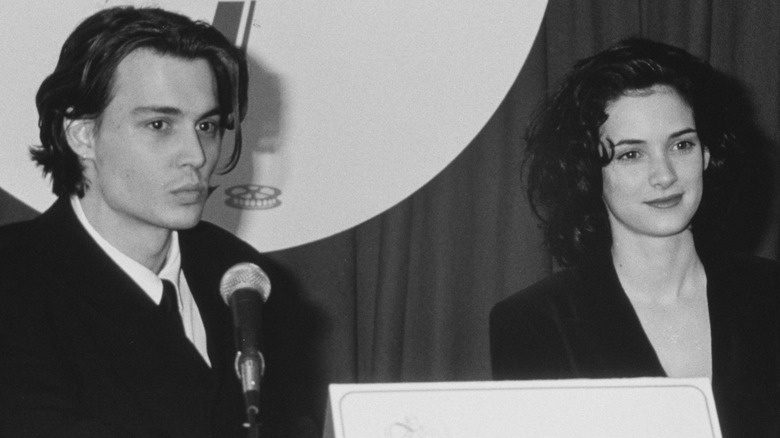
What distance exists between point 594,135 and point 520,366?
0.53 metres

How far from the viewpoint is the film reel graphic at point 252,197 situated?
8.93 ft

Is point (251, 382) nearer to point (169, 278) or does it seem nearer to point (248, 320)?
point (248, 320)

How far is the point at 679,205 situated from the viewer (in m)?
2.26

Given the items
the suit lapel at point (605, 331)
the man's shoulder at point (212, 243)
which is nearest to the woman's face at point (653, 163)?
the suit lapel at point (605, 331)

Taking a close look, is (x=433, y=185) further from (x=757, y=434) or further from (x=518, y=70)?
(x=757, y=434)

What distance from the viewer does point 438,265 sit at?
2.79 m

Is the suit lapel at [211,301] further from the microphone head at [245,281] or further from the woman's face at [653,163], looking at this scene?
the woman's face at [653,163]

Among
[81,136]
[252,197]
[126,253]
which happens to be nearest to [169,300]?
[126,253]

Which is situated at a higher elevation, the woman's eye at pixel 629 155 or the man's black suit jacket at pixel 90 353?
the woman's eye at pixel 629 155

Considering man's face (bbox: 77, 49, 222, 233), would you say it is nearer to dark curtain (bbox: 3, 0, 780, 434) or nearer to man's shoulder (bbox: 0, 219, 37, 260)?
man's shoulder (bbox: 0, 219, 37, 260)

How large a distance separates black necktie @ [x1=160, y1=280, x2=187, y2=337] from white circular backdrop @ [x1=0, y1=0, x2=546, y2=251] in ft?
2.46

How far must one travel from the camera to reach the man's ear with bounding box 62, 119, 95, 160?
2.06 m

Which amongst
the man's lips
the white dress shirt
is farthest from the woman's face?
the white dress shirt

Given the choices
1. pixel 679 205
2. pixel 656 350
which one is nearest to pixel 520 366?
pixel 656 350
